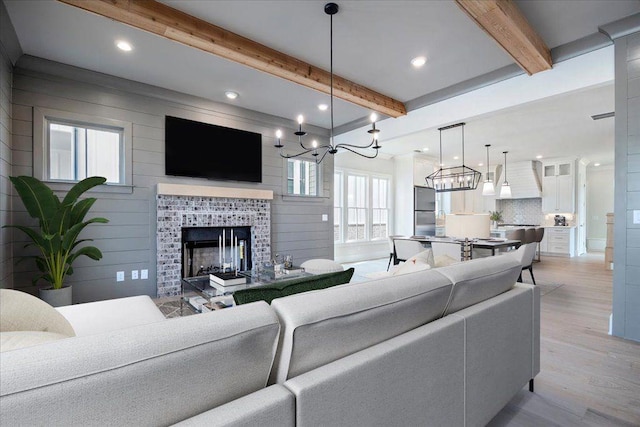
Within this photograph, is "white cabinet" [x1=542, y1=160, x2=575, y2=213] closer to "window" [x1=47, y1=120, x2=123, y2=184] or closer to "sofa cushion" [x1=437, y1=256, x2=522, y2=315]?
"sofa cushion" [x1=437, y1=256, x2=522, y2=315]

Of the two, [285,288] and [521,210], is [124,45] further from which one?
[521,210]

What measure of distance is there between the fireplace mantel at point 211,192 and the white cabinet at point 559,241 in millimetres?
7908

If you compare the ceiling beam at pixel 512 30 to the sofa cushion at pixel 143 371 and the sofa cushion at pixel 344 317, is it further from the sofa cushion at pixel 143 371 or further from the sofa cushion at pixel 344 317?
the sofa cushion at pixel 143 371

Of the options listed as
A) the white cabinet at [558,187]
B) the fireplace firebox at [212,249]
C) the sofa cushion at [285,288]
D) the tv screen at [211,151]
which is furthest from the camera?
the white cabinet at [558,187]

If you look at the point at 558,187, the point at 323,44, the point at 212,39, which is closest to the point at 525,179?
the point at 558,187

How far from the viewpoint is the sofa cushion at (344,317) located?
0.91 meters

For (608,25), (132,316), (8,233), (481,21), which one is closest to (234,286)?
(132,316)

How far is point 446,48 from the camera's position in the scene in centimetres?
307

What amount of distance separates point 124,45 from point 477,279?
3665 mm

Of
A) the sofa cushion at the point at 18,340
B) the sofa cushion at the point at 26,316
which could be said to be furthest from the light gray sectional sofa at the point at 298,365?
the sofa cushion at the point at 26,316

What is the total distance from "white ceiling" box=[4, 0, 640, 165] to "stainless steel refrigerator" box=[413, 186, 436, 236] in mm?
3488

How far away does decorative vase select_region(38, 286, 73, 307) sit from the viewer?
2.87m

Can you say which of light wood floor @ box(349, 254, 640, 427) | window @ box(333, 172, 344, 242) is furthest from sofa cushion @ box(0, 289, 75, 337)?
window @ box(333, 172, 344, 242)

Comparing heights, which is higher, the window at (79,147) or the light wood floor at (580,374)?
the window at (79,147)
